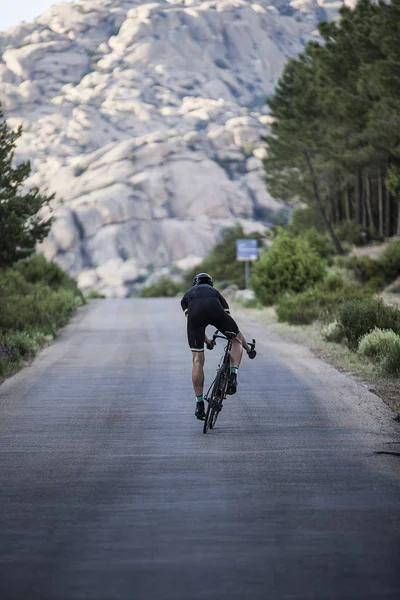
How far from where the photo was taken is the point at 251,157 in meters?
178

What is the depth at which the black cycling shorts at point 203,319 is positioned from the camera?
12609 mm

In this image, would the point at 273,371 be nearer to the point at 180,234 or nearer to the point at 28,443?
the point at 28,443

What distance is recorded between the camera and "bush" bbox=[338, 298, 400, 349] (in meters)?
23.4

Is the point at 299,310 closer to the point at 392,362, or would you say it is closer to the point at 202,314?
the point at 392,362

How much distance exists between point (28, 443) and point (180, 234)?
144m

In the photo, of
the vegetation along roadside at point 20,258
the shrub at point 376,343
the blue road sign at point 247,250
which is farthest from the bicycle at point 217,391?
the blue road sign at point 247,250

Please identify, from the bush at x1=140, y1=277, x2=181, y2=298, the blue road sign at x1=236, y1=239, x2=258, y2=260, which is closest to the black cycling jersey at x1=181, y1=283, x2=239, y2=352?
the blue road sign at x1=236, y1=239, x2=258, y2=260

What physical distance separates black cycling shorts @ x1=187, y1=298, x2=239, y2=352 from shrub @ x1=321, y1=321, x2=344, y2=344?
38.7 ft

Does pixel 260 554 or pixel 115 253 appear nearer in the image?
pixel 260 554

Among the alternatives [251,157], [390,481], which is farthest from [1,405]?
[251,157]

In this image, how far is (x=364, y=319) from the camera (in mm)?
23812

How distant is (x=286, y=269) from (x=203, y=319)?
28474 millimetres

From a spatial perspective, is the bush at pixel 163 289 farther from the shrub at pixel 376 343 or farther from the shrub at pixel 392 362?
the shrub at pixel 392 362

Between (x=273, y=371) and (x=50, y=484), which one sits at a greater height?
(x=50, y=484)
